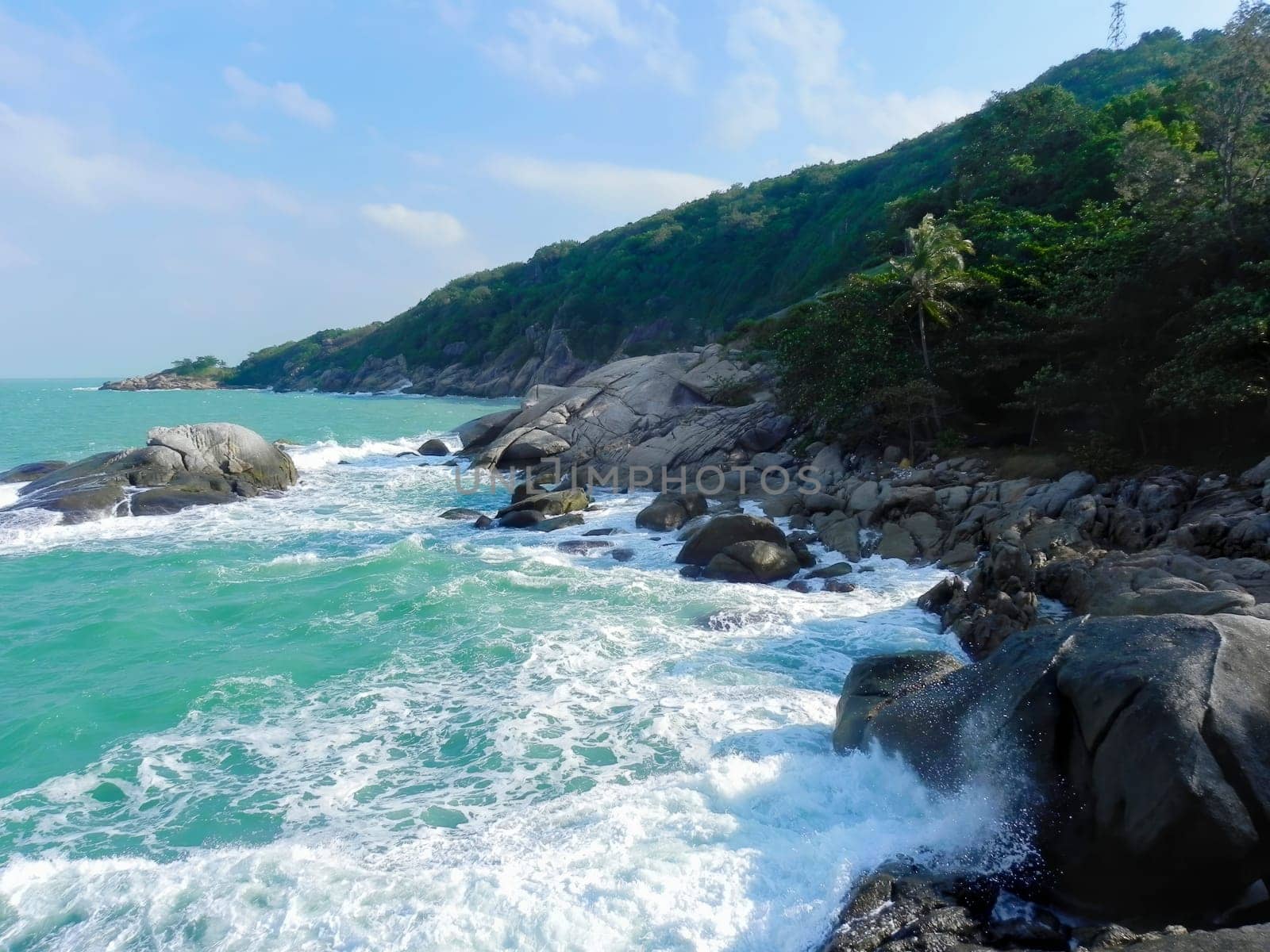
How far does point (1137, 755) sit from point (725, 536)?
1212 cm

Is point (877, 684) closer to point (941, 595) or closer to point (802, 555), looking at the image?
point (941, 595)

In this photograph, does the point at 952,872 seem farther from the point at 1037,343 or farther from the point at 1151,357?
the point at 1037,343

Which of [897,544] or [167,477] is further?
[167,477]

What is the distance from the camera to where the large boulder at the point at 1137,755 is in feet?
20.9

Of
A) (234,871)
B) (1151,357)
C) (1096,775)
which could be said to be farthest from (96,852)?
(1151,357)

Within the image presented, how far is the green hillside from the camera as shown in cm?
7250

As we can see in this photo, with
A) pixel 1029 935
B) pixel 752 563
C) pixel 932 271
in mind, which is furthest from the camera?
pixel 932 271

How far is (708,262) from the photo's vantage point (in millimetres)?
93500

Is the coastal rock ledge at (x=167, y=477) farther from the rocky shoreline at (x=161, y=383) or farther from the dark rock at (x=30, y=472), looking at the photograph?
the rocky shoreline at (x=161, y=383)

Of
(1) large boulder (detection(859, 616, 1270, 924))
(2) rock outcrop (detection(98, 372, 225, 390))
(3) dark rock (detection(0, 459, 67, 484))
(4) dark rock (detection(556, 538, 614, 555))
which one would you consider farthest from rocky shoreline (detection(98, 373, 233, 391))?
(1) large boulder (detection(859, 616, 1270, 924))

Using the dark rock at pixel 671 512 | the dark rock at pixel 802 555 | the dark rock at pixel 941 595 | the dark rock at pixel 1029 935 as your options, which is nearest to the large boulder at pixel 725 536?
the dark rock at pixel 802 555

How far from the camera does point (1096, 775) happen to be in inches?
278

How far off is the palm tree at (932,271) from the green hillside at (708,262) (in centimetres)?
3525

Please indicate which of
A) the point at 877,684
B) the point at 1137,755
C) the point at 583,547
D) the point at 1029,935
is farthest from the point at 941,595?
the point at 1029,935
